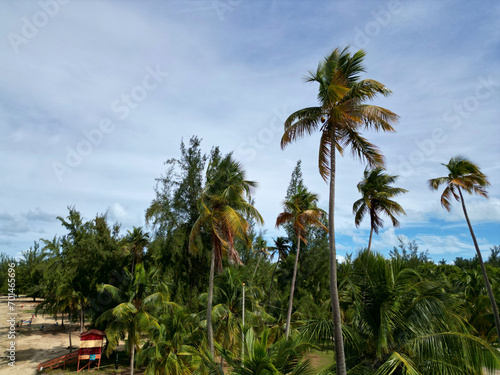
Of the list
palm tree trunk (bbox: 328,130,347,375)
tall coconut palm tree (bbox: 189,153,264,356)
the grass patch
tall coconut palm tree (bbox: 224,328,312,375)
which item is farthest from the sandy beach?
palm tree trunk (bbox: 328,130,347,375)

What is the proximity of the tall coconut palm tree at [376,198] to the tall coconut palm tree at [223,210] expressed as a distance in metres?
8.28

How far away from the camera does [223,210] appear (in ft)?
53.6

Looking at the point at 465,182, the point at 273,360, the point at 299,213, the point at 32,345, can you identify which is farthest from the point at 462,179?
the point at 32,345

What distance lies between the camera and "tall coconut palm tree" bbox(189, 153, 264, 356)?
15.6 metres

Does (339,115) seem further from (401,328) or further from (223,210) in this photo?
(223,210)

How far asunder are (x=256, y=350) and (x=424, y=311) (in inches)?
151

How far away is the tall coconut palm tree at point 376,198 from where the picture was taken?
20.3 m

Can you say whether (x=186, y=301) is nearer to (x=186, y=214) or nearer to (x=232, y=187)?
(x=186, y=214)

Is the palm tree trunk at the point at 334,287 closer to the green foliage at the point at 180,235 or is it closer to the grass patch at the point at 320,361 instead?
the grass patch at the point at 320,361

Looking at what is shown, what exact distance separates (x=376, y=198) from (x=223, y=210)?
10.7 metres

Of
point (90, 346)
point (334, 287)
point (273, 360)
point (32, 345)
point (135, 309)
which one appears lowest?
point (32, 345)

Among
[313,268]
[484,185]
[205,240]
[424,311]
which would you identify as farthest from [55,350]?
[484,185]

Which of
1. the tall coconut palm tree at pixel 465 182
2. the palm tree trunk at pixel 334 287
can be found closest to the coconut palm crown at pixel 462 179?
the tall coconut palm tree at pixel 465 182

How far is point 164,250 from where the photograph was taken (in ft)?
81.8
